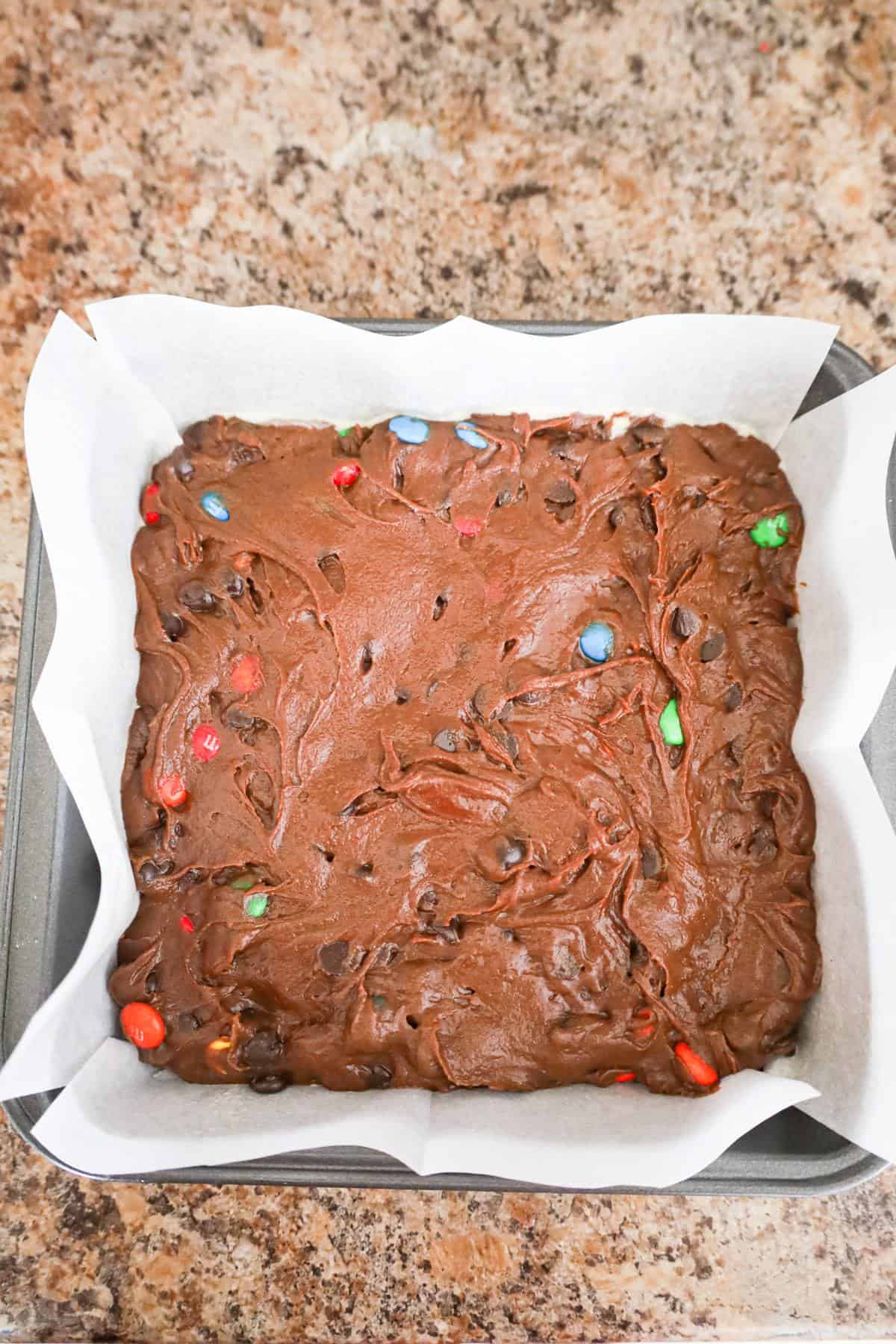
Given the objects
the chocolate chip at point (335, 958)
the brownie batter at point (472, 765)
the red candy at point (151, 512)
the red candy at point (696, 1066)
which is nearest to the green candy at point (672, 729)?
the brownie batter at point (472, 765)

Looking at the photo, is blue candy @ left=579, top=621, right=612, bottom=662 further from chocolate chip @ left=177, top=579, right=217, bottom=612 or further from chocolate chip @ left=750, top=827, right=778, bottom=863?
chocolate chip @ left=177, top=579, right=217, bottom=612

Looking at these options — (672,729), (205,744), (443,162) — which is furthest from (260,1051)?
(443,162)

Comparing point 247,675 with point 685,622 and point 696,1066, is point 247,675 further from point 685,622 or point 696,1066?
point 696,1066

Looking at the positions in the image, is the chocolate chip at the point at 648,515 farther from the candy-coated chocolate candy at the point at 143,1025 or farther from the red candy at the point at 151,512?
the candy-coated chocolate candy at the point at 143,1025

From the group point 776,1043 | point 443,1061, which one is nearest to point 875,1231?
point 776,1043

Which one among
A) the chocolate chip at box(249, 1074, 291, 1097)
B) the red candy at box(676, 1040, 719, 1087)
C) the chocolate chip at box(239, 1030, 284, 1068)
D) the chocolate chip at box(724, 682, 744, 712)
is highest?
the chocolate chip at box(724, 682, 744, 712)

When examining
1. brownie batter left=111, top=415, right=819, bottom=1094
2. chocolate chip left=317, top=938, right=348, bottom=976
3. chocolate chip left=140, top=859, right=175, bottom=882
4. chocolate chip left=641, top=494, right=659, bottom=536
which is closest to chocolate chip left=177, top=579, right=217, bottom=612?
brownie batter left=111, top=415, right=819, bottom=1094

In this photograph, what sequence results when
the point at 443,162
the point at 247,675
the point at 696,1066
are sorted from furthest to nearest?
the point at 443,162, the point at 247,675, the point at 696,1066
